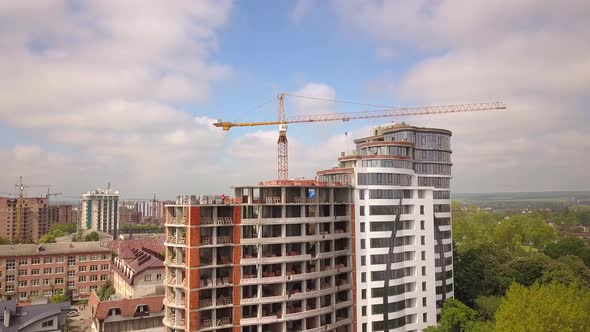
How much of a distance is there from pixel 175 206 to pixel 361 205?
1050 inches

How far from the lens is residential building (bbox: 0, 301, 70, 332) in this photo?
57.9 metres

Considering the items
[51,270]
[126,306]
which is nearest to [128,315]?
[126,306]

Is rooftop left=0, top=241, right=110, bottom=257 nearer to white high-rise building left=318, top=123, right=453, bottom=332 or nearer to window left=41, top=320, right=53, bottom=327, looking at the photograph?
window left=41, top=320, right=53, bottom=327

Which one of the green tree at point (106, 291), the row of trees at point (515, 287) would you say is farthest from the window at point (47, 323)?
the row of trees at point (515, 287)

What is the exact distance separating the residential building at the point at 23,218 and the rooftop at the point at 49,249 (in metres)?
88.7

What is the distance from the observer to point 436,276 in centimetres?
6456

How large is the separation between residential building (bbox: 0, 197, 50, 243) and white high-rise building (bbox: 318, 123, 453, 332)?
544 ft

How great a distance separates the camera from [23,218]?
6900 inches

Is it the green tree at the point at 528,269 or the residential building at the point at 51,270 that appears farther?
the residential building at the point at 51,270

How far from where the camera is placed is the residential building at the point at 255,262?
45812 millimetres

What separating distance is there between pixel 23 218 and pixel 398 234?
7186 inches

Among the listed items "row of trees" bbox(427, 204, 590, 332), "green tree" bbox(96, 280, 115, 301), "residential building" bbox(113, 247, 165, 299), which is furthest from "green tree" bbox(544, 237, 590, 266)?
"green tree" bbox(96, 280, 115, 301)

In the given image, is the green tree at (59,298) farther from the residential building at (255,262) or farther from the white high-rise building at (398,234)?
the white high-rise building at (398,234)

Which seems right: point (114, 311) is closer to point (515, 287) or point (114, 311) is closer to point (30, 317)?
point (30, 317)
